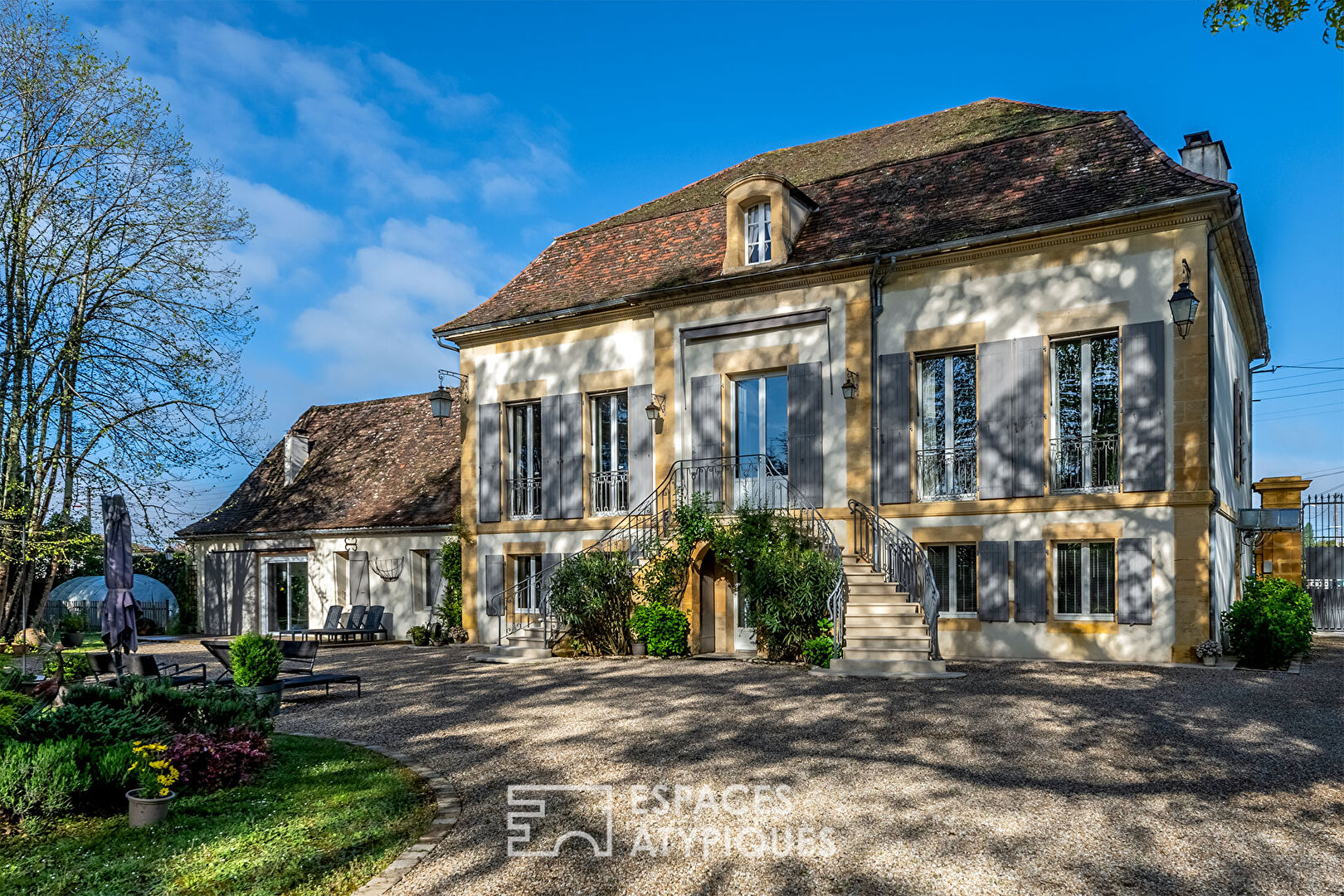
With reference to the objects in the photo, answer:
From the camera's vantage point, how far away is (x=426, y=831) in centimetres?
546

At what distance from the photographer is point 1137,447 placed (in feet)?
41.4

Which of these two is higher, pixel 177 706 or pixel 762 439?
pixel 762 439

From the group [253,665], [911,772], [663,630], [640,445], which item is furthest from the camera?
[640,445]

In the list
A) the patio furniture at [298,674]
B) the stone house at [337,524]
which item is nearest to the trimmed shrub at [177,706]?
the patio furniture at [298,674]

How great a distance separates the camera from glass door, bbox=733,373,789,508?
15.1m

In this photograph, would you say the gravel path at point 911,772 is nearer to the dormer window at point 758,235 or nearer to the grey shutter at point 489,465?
the grey shutter at point 489,465

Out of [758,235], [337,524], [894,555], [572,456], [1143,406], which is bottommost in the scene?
[894,555]

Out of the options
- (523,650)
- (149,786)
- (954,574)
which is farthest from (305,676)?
(954,574)

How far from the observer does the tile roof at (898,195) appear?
13555 mm

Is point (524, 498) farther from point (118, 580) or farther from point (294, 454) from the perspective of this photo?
point (294, 454)

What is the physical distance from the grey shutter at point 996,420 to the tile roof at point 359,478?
36.3 feet

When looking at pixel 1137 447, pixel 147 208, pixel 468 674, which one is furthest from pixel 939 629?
pixel 147 208

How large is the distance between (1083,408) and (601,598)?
7.49 meters

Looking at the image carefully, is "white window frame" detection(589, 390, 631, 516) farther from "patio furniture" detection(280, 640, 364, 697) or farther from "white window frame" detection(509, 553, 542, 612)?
"patio furniture" detection(280, 640, 364, 697)
